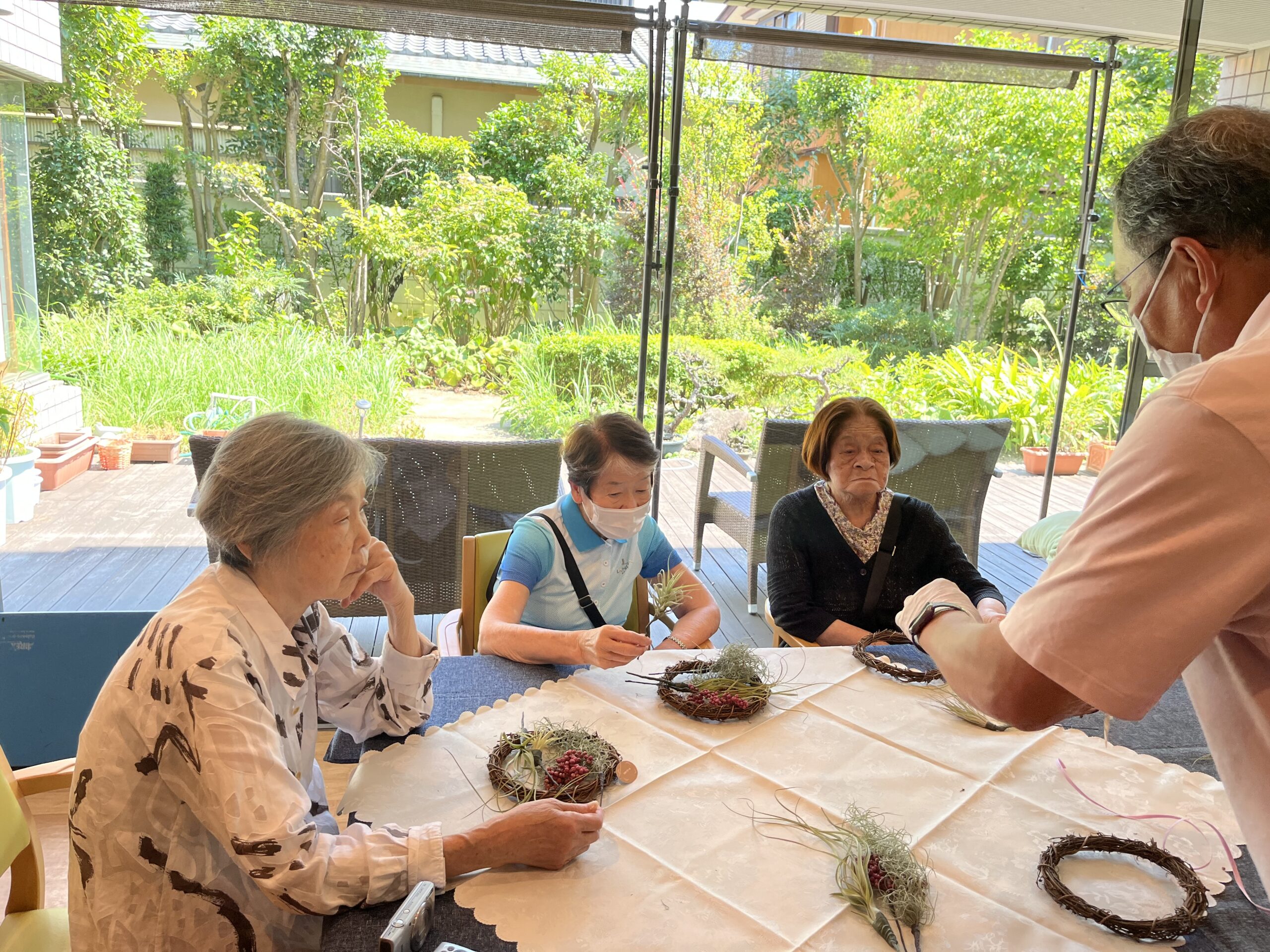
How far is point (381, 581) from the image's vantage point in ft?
5.34

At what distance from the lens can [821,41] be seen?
363cm

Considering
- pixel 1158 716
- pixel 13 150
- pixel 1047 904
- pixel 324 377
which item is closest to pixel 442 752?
pixel 1047 904

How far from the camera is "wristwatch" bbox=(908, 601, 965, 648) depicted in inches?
50.6

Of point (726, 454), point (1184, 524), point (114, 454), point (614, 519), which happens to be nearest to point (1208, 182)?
point (1184, 524)

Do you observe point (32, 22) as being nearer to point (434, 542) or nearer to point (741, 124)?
point (434, 542)

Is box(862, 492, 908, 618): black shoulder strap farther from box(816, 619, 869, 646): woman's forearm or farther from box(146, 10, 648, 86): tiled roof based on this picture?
box(146, 10, 648, 86): tiled roof

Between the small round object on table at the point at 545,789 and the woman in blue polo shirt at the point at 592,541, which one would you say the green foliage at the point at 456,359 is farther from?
the small round object on table at the point at 545,789

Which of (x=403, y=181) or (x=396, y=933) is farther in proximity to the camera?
(x=403, y=181)

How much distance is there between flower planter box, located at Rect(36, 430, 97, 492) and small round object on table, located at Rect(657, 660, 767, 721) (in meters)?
3.04

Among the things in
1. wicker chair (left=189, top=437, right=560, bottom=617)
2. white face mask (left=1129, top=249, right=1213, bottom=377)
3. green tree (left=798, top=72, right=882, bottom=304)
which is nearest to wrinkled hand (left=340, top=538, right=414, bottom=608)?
white face mask (left=1129, top=249, right=1213, bottom=377)

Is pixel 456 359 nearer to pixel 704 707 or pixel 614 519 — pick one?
pixel 614 519

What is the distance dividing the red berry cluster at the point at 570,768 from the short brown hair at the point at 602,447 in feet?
3.09

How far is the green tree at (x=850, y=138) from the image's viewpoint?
4012 mm

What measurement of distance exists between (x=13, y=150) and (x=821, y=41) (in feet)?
10.2
